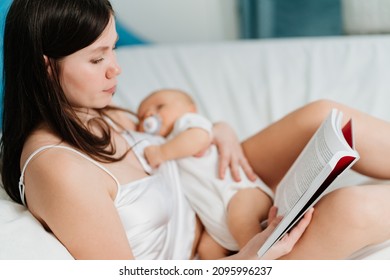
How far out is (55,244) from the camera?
2.76 ft

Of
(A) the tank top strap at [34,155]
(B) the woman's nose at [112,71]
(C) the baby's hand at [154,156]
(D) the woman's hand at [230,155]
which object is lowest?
(D) the woman's hand at [230,155]

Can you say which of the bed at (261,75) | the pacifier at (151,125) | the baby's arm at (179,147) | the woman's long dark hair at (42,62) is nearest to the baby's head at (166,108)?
the pacifier at (151,125)

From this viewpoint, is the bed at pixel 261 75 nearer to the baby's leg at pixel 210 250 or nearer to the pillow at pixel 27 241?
the baby's leg at pixel 210 250

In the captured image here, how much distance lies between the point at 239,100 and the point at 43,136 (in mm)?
782

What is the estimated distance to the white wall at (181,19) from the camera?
210 cm

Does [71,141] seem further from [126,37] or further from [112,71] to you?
[126,37]

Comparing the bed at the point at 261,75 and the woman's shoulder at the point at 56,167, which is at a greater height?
the woman's shoulder at the point at 56,167

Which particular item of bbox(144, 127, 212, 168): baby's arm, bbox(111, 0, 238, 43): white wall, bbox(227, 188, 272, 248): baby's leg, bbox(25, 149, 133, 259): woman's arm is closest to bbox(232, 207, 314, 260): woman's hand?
bbox(227, 188, 272, 248): baby's leg

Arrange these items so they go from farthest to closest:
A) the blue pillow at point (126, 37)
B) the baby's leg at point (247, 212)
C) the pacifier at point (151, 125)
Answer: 1. the blue pillow at point (126, 37)
2. the pacifier at point (151, 125)
3. the baby's leg at point (247, 212)

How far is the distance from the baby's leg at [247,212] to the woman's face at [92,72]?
1.16 feet

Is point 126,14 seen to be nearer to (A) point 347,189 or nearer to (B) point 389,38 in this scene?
(B) point 389,38

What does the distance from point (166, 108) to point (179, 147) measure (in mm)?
176

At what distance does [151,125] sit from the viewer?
1.27m

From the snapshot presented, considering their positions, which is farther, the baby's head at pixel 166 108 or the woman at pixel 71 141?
the baby's head at pixel 166 108
